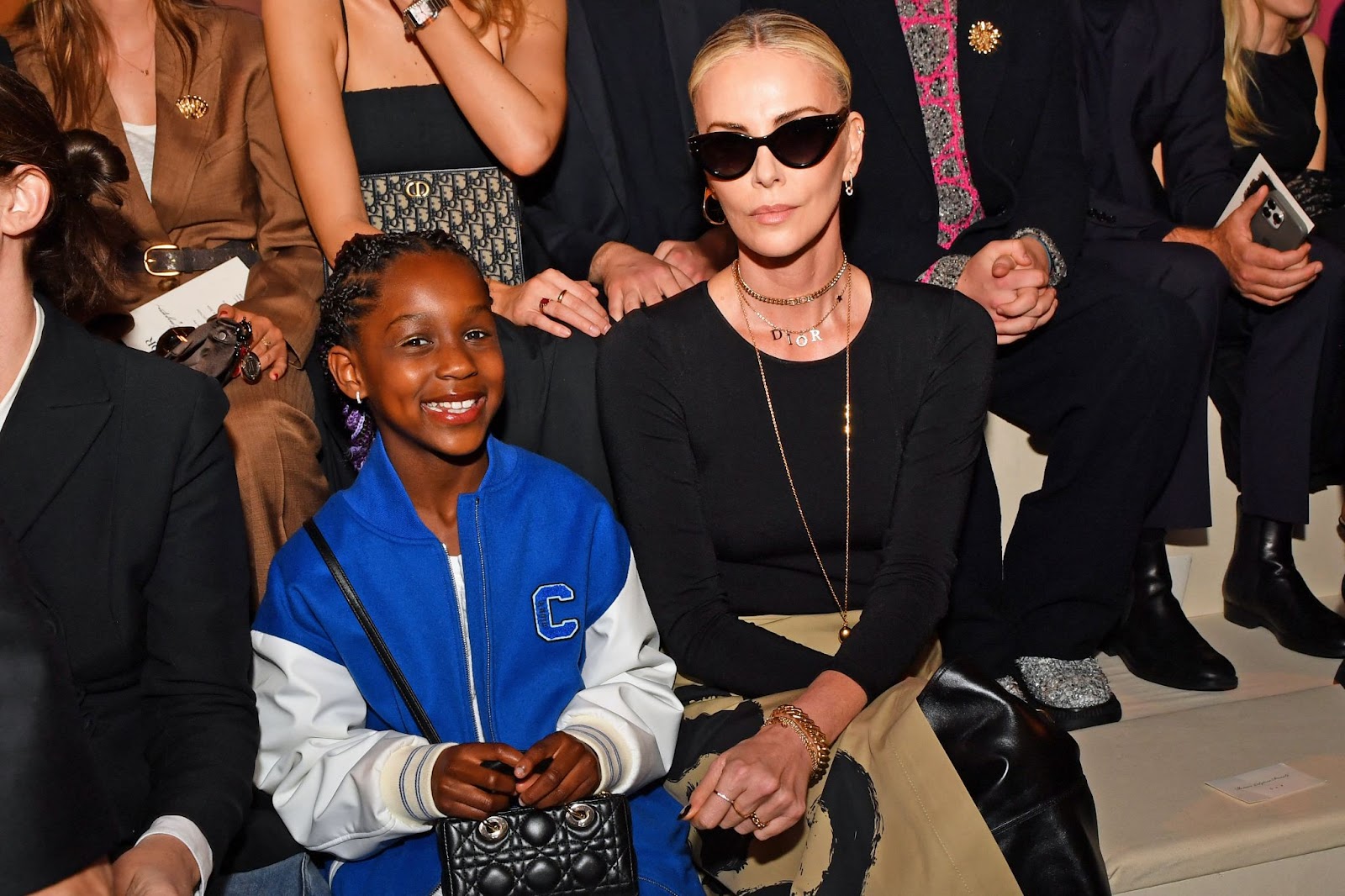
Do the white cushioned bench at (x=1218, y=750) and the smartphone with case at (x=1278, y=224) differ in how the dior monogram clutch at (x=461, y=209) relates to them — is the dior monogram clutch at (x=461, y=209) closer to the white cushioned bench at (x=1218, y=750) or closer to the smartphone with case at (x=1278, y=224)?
the white cushioned bench at (x=1218, y=750)

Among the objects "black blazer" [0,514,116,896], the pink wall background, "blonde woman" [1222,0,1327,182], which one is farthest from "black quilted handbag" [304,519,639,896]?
the pink wall background

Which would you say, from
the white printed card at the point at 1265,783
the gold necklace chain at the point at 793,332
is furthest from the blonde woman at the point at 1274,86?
the gold necklace chain at the point at 793,332

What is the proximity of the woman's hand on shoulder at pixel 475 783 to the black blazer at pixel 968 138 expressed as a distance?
169cm

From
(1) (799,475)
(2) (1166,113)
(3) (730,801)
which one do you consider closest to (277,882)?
(3) (730,801)

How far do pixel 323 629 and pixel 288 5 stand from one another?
144cm

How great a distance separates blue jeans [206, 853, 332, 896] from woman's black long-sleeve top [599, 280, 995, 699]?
0.67 meters

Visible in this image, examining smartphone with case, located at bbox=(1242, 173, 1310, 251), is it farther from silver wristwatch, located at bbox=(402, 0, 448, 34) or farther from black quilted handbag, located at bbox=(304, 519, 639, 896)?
black quilted handbag, located at bbox=(304, 519, 639, 896)

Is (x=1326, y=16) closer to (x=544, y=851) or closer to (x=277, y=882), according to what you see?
(x=544, y=851)

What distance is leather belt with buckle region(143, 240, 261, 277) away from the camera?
108 inches

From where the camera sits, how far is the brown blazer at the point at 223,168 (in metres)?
2.74

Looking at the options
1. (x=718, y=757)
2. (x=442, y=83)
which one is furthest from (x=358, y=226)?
(x=718, y=757)

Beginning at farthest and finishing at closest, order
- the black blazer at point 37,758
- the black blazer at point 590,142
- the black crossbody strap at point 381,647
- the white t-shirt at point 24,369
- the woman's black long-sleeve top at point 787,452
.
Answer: the black blazer at point 590,142 < the woman's black long-sleeve top at point 787,452 < the black crossbody strap at point 381,647 < the white t-shirt at point 24,369 < the black blazer at point 37,758

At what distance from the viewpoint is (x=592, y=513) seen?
2117 mm

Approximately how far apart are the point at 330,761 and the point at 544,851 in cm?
35
